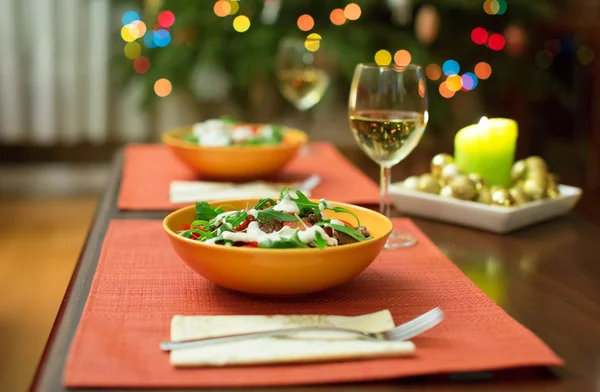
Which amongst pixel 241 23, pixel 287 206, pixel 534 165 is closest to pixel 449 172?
pixel 534 165

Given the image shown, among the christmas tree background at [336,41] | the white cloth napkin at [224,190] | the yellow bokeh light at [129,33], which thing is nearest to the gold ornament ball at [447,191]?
the white cloth napkin at [224,190]

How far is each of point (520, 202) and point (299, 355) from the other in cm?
67

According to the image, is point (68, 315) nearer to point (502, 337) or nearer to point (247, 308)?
point (247, 308)

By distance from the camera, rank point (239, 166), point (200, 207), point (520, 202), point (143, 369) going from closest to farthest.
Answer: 1. point (143, 369)
2. point (200, 207)
3. point (520, 202)
4. point (239, 166)

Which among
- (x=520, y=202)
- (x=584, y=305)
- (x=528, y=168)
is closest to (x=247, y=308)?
(x=584, y=305)

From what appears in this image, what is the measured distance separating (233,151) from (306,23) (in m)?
2.21

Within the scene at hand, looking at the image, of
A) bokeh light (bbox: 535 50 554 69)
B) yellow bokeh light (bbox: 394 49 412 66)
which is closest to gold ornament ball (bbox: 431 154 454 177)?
yellow bokeh light (bbox: 394 49 412 66)

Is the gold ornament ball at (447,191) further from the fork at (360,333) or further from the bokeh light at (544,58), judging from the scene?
the bokeh light at (544,58)

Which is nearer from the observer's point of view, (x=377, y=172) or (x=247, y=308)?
(x=247, y=308)

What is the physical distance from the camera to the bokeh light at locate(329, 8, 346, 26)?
357 cm

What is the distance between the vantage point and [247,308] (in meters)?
0.84

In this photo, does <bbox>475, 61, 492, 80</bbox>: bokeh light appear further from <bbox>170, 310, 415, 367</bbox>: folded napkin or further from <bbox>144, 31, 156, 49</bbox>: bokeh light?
<bbox>170, 310, 415, 367</bbox>: folded napkin

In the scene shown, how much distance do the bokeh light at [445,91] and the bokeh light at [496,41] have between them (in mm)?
270

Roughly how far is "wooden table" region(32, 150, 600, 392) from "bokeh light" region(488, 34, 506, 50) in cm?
254
